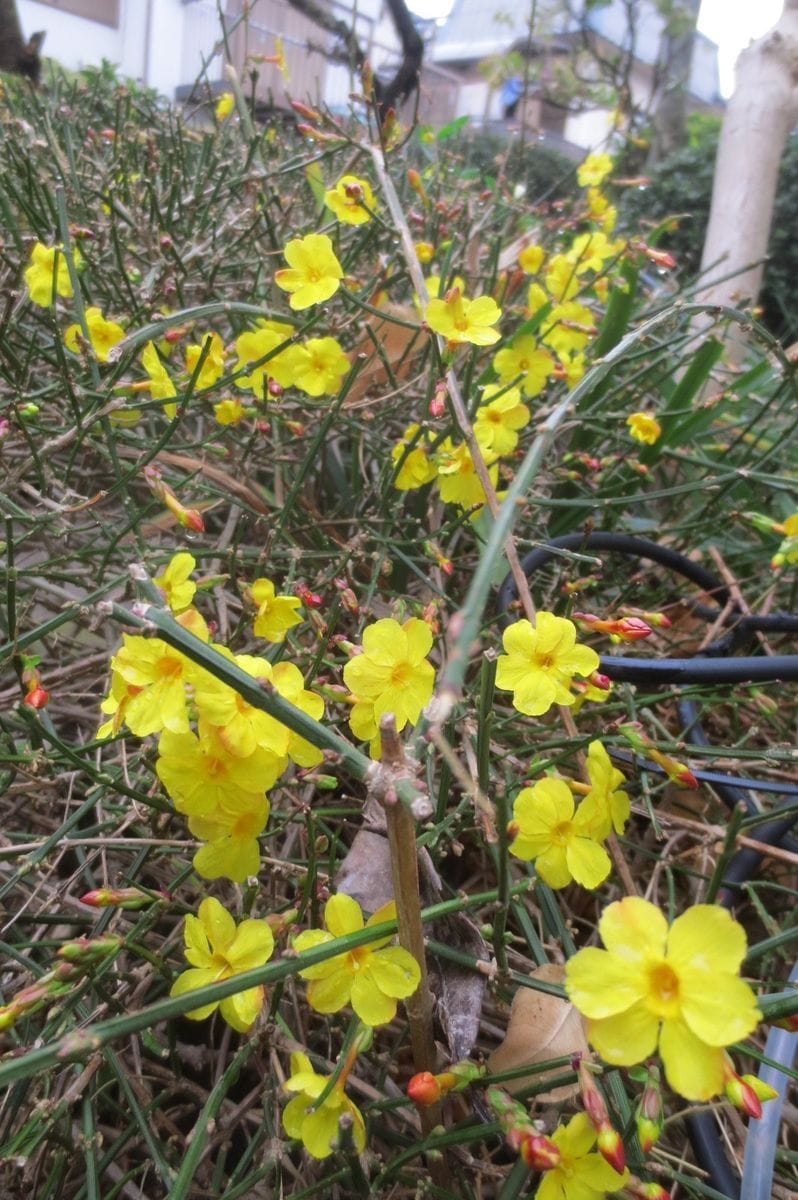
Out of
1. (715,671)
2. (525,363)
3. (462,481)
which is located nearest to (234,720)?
(715,671)

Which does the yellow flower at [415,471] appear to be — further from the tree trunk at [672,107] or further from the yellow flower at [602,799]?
the tree trunk at [672,107]

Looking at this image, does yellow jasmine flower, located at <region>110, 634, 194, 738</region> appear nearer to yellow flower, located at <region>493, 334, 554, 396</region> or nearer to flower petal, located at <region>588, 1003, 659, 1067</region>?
flower petal, located at <region>588, 1003, 659, 1067</region>

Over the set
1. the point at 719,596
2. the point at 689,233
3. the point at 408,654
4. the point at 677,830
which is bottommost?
the point at 677,830

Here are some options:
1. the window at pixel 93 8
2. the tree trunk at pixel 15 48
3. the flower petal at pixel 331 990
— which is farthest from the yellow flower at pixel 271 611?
the window at pixel 93 8

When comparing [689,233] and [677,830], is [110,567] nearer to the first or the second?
[677,830]

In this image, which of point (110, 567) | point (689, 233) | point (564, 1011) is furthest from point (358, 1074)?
point (689, 233)

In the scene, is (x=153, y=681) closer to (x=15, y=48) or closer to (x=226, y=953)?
(x=226, y=953)
